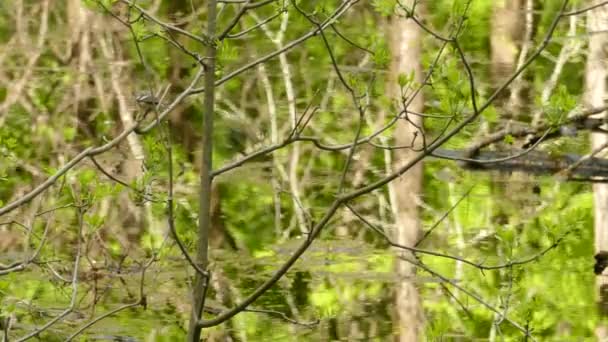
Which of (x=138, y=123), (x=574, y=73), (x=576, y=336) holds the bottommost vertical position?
(x=576, y=336)

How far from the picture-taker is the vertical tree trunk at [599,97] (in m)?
6.61

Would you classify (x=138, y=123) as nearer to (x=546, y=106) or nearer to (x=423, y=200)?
(x=546, y=106)

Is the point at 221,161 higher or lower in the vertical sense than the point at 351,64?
lower

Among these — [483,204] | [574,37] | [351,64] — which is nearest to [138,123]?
[483,204]

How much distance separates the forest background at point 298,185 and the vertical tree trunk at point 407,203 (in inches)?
0.7

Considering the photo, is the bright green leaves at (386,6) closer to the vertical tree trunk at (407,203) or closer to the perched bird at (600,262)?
the vertical tree trunk at (407,203)

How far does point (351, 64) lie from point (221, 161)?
3.08m

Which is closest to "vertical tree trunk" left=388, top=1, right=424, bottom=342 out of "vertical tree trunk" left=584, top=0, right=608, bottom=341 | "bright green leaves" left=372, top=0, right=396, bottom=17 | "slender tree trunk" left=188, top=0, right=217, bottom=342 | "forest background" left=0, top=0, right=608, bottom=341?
"forest background" left=0, top=0, right=608, bottom=341

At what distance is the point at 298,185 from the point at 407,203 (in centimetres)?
70

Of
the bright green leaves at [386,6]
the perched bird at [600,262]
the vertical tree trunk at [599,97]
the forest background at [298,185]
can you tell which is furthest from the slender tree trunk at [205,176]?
the perched bird at [600,262]

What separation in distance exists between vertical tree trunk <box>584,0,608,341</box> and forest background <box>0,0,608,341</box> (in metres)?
0.02

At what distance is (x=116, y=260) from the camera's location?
6750 mm

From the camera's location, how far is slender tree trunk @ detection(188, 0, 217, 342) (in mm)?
3994

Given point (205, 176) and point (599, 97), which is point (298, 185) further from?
point (205, 176)
